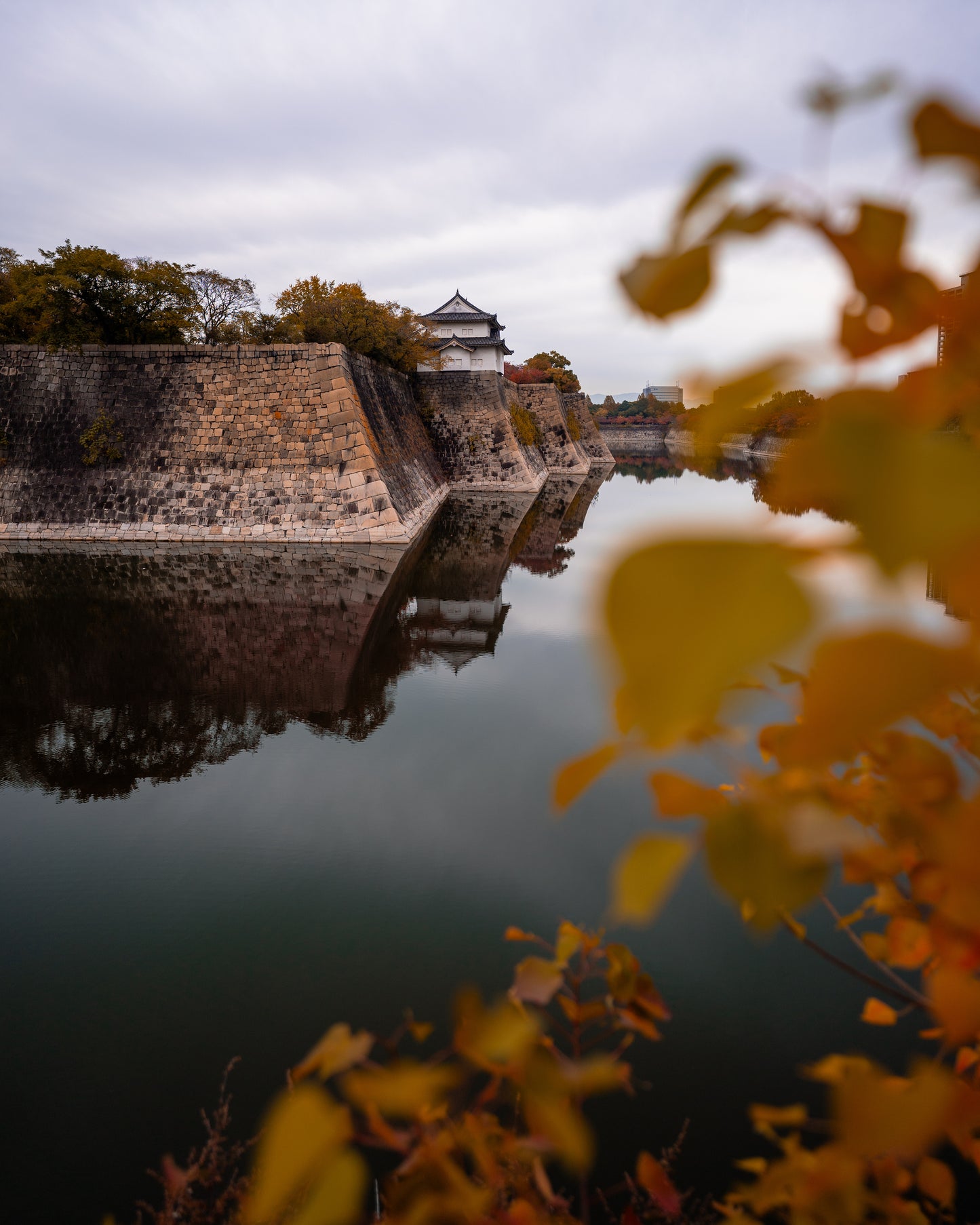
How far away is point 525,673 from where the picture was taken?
6.74 metres

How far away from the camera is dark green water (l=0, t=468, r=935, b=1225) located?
2355 millimetres

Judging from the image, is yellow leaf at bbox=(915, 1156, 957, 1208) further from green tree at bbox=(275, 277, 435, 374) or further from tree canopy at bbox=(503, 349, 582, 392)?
tree canopy at bbox=(503, 349, 582, 392)

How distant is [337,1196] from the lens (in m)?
0.40

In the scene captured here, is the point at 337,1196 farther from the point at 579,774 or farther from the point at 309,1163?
the point at 579,774

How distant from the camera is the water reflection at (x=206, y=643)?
16.4ft

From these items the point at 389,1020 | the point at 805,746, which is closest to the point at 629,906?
the point at 805,746

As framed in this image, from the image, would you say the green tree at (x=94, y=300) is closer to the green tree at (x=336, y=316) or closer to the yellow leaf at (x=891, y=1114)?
the green tree at (x=336, y=316)

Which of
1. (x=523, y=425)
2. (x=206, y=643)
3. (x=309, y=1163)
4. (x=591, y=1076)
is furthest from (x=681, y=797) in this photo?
(x=523, y=425)

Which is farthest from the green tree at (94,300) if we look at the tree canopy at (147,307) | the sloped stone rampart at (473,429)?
the sloped stone rampart at (473,429)

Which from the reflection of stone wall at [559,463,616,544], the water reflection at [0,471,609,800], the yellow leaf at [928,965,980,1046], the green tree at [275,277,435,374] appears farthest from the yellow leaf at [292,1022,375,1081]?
the green tree at [275,277,435,374]

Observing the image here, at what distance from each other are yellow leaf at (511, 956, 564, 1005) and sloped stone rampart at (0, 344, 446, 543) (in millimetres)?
11991

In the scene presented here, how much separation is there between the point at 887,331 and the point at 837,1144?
0.50 m

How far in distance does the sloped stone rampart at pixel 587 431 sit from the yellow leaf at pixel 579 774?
123 ft

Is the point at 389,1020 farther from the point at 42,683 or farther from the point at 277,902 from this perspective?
the point at 42,683
